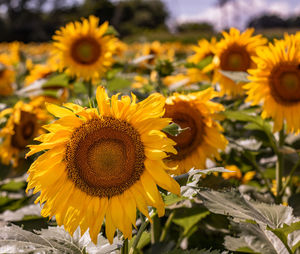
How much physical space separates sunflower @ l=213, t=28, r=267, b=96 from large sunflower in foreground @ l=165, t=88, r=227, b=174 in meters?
0.78

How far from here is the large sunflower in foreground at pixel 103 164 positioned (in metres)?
1.24

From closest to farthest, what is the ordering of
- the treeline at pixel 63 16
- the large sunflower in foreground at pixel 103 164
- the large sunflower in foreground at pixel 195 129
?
the large sunflower in foreground at pixel 103 164 → the large sunflower in foreground at pixel 195 129 → the treeline at pixel 63 16

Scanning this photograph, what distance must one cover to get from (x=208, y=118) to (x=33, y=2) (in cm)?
4488

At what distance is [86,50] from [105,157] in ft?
6.85

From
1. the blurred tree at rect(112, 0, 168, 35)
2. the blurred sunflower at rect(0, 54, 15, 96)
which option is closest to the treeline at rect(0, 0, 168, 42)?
the blurred tree at rect(112, 0, 168, 35)

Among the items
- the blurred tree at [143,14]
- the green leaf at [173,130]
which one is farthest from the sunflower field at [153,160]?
the blurred tree at [143,14]

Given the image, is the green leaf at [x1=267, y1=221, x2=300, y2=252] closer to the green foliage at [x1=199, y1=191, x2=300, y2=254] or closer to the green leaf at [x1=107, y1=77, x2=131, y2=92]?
the green foliage at [x1=199, y1=191, x2=300, y2=254]

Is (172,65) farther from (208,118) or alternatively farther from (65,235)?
(65,235)

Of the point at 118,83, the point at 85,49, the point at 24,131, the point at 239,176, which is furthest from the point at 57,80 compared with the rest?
the point at 239,176

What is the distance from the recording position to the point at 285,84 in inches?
80.3

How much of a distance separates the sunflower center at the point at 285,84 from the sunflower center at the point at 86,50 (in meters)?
1.71

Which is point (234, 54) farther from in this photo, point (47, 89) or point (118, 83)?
point (47, 89)

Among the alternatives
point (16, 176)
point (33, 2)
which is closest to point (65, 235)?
point (16, 176)

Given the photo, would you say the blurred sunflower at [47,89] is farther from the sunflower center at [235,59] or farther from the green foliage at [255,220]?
the green foliage at [255,220]
